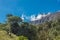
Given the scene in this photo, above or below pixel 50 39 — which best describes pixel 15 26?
above

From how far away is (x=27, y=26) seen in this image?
79.1m

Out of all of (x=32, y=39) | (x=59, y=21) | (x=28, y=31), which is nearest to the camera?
(x=32, y=39)

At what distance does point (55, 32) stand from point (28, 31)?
15160 millimetres

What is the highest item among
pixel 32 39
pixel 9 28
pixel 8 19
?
pixel 8 19

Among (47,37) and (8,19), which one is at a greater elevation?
(8,19)

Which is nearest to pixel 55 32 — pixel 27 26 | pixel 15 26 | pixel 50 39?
pixel 50 39

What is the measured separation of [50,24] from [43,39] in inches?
1129

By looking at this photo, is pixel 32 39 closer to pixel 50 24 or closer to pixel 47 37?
pixel 47 37

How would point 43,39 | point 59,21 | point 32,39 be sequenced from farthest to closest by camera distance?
point 59,21
point 43,39
point 32,39

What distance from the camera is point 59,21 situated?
109 meters

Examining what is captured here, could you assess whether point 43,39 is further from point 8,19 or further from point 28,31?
point 8,19

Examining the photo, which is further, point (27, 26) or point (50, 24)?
point (50, 24)

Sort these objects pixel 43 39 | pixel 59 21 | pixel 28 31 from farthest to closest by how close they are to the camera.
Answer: pixel 59 21 → pixel 43 39 → pixel 28 31

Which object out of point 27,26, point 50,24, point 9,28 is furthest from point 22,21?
point 50,24
